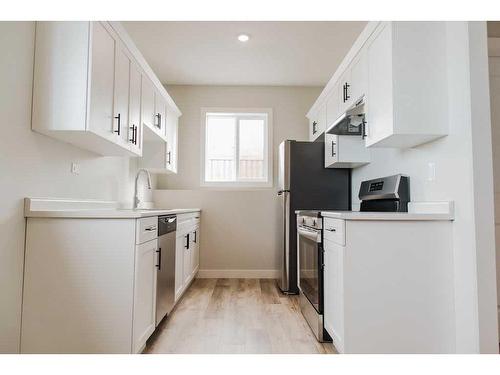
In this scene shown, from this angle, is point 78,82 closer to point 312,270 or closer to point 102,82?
point 102,82

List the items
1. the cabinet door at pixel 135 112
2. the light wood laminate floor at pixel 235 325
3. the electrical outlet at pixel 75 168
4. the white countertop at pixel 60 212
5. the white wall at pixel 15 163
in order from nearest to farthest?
1. the white wall at pixel 15 163
2. the white countertop at pixel 60 212
3. the light wood laminate floor at pixel 235 325
4. the electrical outlet at pixel 75 168
5. the cabinet door at pixel 135 112

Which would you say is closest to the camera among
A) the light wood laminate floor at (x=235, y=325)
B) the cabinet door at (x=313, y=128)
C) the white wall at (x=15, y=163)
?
the white wall at (x=15, y=163)

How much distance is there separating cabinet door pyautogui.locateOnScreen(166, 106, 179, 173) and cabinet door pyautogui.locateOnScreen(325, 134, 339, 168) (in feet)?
6.11

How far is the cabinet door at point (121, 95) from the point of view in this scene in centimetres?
238

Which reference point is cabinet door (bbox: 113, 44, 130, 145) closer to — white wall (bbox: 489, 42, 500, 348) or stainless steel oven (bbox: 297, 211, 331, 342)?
stainless steel oven (bbox: 297, 211, 331, 342)

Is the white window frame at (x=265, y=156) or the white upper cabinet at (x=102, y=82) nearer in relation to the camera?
the white upper cabinet at (x=102, y=82)

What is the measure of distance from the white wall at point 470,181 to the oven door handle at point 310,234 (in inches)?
32.1

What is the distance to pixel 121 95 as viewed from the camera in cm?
249

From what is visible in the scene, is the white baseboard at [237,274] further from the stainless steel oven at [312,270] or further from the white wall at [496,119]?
the white wall at [496,119]

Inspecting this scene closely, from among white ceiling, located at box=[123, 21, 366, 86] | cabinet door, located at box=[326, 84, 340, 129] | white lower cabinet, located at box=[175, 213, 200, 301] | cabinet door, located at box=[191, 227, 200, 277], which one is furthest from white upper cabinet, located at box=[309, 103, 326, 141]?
cabinet door, located at box=[191, 227, 200, 277]

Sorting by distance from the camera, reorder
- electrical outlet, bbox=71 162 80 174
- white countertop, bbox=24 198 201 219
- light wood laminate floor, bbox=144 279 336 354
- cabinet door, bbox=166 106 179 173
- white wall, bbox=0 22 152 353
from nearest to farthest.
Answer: white wall, bbox=0 22 152 353 < white countertop, bbox=24 198 201 219 < light wood laminate floor, bbox=144 279 336 354 < electrical outlet, bbox=71 162 80 174 < cabinet door, bbox=166 106 179 173

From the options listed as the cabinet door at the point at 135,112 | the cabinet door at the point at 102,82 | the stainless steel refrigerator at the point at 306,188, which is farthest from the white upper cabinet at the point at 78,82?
the stainless steel refrigerator at the point at 306,188

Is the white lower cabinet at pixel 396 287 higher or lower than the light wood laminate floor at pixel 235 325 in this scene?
higher

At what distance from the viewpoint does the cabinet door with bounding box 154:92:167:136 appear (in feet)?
11.4
